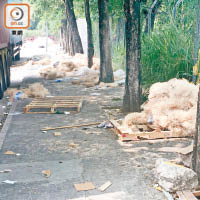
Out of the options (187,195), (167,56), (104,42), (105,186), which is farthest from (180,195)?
(104,42)

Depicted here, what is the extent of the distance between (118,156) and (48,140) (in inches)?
66.2

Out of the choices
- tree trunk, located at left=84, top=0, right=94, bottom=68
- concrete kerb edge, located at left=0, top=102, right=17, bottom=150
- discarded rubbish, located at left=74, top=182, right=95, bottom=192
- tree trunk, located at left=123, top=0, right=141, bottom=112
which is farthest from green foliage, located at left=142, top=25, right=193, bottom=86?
tree trunk, located at left=84, top=0, right=94, bottom=68

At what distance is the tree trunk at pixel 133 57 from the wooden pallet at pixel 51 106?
4.97 feet

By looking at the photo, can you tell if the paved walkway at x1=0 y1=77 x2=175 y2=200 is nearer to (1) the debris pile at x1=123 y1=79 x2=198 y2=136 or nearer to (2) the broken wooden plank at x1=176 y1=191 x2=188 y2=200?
(2) the broken wooden plank at x1=176 y1=191 x2=188 y2=200

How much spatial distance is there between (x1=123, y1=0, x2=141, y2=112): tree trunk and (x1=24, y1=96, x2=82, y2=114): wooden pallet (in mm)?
1515

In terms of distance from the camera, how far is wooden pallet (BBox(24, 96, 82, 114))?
32.3ft

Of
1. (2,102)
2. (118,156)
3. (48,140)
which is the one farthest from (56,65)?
(118,156)

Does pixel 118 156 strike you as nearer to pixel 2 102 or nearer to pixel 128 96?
pixel 128 96

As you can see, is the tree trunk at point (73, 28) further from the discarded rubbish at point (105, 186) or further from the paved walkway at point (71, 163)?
the discarded rubbish at point (105, 186)

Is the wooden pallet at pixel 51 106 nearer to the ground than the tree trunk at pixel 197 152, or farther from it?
nearer to the ground

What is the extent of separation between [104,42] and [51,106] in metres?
4.77

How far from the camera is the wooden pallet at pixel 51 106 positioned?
9.84 meters

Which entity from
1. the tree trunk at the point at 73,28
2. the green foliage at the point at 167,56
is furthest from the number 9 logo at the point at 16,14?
the green foliage at the point at 167,56

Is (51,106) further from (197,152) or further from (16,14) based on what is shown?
(16,14)
